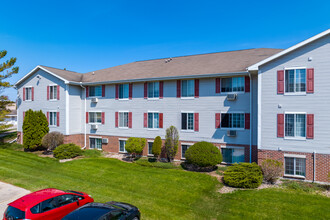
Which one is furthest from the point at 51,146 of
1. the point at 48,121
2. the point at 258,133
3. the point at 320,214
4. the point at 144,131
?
the point at 320,214

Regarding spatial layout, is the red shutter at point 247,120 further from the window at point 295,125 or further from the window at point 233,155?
the window at point 295,125

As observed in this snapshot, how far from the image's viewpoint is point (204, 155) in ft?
51.9

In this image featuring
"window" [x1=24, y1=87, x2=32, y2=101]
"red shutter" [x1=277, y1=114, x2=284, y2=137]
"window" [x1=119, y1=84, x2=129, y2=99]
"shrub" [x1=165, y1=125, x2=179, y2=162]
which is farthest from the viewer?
"window" [x1=24, y1=87, x2=32, y2=101]

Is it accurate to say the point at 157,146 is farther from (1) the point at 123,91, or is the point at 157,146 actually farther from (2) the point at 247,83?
(2) the point at 247,83

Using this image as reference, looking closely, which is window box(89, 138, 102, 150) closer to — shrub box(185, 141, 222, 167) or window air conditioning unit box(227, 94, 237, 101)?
shrub box(185, 141, 222, 167)

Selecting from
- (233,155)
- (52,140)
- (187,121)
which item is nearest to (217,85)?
(187,121)

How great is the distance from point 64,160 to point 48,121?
7193 millimetres

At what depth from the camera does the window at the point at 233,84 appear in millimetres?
17094

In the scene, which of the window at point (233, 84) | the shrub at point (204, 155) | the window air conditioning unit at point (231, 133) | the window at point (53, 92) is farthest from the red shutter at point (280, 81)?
the window at point (53, 92)

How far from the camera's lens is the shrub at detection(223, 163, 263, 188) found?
1298cm

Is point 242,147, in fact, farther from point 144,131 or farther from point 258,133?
point 144,131

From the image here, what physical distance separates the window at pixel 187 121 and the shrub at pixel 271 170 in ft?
21.9

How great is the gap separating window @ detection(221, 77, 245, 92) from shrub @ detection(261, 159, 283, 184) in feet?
19.1

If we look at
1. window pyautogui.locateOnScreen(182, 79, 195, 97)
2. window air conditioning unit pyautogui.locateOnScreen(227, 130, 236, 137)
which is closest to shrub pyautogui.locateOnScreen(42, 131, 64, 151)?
window pyautogui.locateOnScreen(182, 79, 195, 97)
